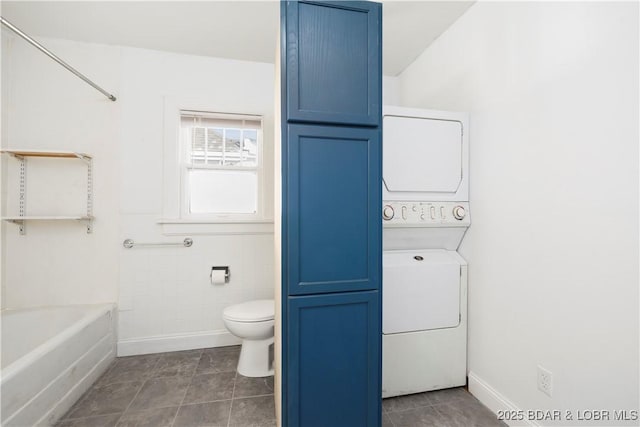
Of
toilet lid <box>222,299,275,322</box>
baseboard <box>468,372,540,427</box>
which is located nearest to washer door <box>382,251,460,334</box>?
baseboard <box>468,372,540,427</box>

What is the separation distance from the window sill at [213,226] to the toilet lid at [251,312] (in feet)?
2.13

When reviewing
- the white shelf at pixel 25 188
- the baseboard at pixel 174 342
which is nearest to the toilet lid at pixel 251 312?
the baseboard at pixel 174 342

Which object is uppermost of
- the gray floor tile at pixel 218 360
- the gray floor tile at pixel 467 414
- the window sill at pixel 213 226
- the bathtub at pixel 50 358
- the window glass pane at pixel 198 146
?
the window glass pane at pixel 198 146

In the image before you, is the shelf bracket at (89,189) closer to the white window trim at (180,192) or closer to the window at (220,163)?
the white window trim at (180,192)

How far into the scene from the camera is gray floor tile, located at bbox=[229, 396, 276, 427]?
156 cm

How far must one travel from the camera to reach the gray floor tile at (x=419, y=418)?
5.07ft

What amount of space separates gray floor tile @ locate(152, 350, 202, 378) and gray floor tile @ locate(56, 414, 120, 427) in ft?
1.38

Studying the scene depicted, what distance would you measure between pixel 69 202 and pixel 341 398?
2.42 metres

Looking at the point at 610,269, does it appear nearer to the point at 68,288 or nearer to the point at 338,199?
the point at 338,199

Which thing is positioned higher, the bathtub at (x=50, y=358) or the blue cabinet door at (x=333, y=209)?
the blue cabinet door at (x=333, y=209)

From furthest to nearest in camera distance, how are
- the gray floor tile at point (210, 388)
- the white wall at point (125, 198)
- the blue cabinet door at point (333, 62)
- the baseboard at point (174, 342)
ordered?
the baseboard at point (174, 342), the white wall at point (125, 198), the gray floor tile at point (210, 388), the blue cabinet door at point (333, 62)

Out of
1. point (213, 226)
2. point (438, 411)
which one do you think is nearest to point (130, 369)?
point (213, 226)

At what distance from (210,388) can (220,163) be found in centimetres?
172

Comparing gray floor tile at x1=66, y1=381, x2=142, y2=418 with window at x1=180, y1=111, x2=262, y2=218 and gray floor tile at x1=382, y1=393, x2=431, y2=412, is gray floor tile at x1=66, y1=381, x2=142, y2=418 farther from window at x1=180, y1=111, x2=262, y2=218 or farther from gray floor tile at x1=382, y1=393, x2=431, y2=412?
gray floor tile at x1=382, y1=393, x2=431, y2=412
